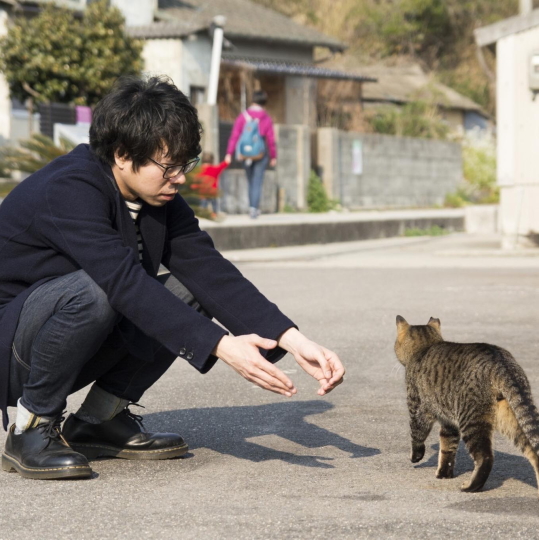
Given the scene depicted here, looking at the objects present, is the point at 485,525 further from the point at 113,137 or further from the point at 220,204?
the point at 220,204

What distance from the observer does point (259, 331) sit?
3652 mm

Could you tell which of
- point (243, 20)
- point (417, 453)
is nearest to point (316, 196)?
point (243, 20)

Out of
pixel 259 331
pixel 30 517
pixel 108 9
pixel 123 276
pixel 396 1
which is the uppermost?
pixel 396 1

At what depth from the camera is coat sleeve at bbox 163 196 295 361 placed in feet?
12.1

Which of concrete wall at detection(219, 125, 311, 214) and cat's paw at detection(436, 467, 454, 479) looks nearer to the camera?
cat's paw at detection(436, 467, 454, 479)

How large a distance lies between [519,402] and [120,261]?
1307mm

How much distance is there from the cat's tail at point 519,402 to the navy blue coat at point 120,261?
0.79 metres

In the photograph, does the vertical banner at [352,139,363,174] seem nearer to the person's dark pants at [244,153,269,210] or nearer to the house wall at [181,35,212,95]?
the house wall at [181,35,212,95]

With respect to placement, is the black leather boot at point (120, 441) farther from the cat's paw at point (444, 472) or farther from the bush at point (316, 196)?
the bush at point (316, 196)

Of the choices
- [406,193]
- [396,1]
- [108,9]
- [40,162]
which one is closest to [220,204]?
[108,9]

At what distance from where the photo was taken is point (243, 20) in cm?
2970

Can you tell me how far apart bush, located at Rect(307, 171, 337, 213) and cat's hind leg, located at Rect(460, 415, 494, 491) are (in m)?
19.1

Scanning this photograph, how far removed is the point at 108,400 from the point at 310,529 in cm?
124

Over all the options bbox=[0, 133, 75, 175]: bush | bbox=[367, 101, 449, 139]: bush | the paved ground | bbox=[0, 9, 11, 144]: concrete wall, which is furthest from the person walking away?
bbox=[367, 101, 449, 139]: bush
